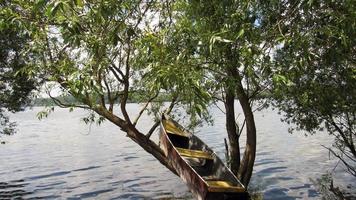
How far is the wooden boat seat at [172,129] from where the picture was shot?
16.0m

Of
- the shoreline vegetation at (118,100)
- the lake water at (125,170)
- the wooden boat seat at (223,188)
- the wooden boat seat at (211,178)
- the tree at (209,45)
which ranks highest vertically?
the tree at (209,45)

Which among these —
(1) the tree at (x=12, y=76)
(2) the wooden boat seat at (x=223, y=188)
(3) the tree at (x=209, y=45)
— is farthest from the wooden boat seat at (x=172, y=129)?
(3) the tree at (x=209, y=45)

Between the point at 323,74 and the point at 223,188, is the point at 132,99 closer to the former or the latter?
the point at 223,188

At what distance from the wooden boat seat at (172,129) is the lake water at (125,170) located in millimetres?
3008

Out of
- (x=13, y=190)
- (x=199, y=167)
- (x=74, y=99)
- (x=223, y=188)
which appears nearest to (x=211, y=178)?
(x=199, y=167)

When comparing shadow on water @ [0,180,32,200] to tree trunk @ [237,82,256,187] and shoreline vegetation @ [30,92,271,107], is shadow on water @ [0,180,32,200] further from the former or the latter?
tree trunk @ [237,82,256,187]

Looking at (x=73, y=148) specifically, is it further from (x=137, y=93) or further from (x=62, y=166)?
(x=137, y=93)

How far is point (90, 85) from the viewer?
18.6 feet

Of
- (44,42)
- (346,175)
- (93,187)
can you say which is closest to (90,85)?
(44,42)

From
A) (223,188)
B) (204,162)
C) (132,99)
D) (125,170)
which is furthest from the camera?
(125,170)

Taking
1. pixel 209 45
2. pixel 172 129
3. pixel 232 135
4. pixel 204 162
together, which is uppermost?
pixel 209 45

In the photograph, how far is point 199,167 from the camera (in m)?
14.9

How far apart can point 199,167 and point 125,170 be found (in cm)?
1765

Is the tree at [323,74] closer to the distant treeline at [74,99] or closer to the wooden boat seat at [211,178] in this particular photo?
the wooden boat seat at [211,178]
